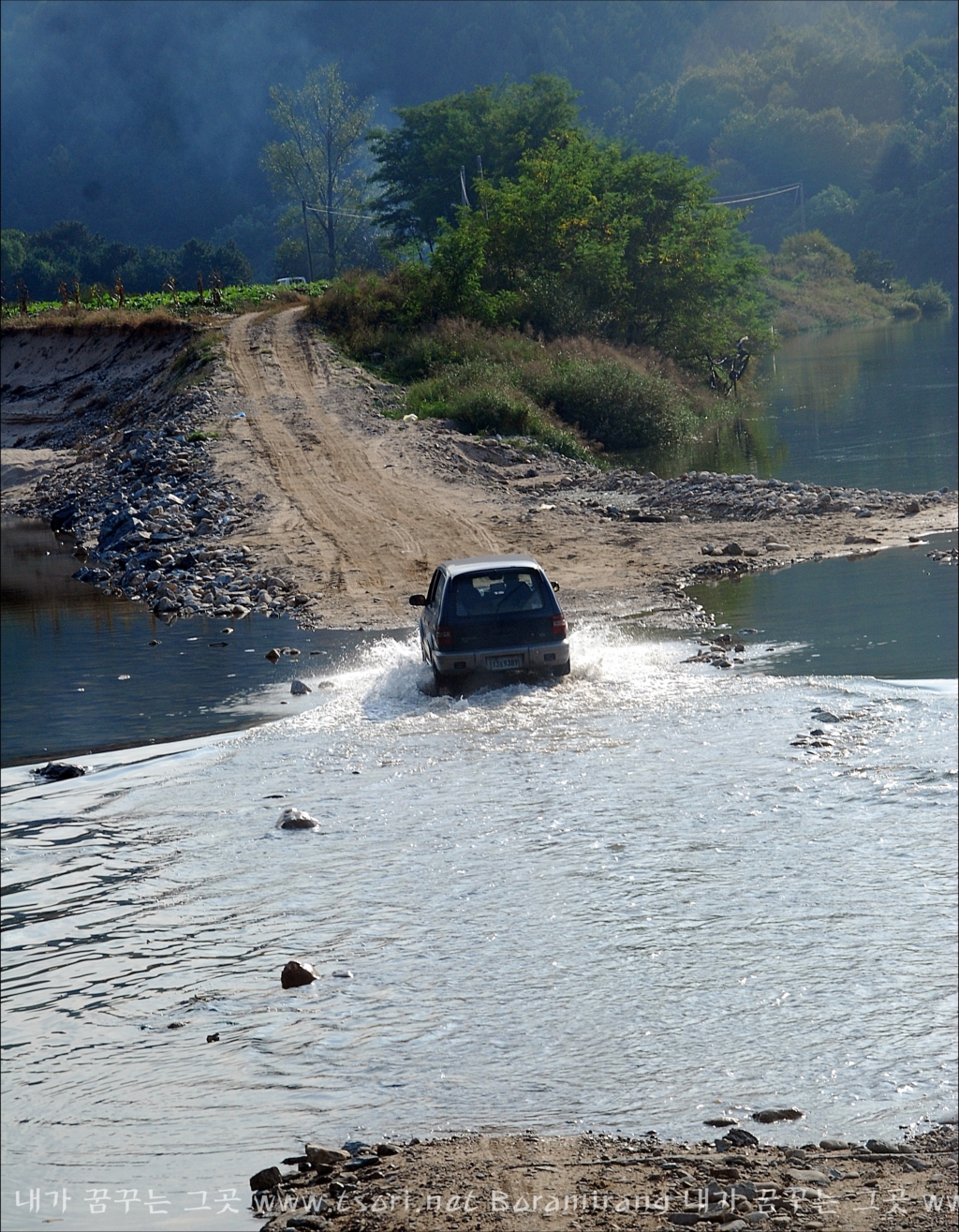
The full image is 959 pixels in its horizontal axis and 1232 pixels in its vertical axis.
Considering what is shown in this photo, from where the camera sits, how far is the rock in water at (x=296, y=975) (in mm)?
8883

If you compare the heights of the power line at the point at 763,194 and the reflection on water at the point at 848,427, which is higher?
the power line at the point at 763,194

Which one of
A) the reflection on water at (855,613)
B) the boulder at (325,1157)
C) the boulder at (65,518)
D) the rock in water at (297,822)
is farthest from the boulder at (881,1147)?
the boulder at (65,518)

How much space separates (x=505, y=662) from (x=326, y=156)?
10646 centimetres

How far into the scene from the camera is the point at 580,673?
16.3 metres

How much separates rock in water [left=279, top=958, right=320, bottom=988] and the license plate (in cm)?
686

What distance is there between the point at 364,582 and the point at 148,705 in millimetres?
6467

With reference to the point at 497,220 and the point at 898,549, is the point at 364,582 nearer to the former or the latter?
the point at 898,549

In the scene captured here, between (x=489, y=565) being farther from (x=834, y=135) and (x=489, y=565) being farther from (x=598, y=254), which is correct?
(x=834, y=135)

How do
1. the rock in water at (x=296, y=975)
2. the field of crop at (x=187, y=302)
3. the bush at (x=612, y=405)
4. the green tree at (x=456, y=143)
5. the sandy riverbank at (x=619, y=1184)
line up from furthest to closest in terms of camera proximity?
the green tree at (x=456, y=143) < the field of crop at (x=187, y=302) < the bush at (x=612, y=405) < the rock in water at (x=296, y=975) < the sandy riverbank at (x=619, y=1184)

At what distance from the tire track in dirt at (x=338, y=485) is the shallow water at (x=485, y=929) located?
888cm

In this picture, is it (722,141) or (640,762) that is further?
(722,141)

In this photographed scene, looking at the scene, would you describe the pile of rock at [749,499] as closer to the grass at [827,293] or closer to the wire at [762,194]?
the grass at [827,293]

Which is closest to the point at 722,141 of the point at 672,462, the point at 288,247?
the point at 288,247

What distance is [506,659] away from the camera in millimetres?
15484
